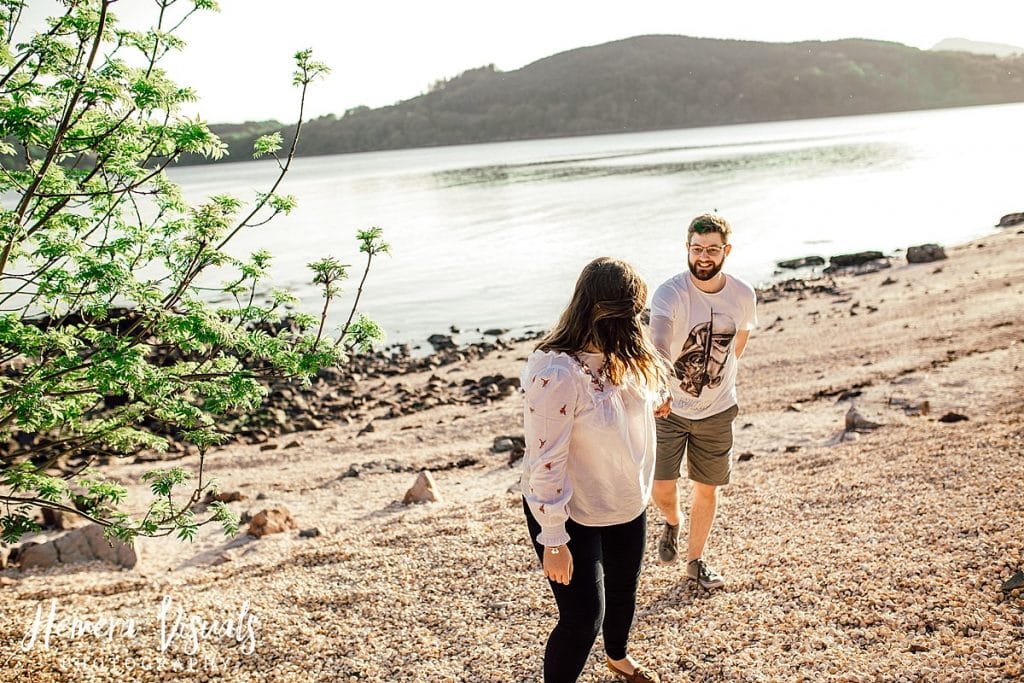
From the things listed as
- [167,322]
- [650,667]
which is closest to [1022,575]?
[650,667]

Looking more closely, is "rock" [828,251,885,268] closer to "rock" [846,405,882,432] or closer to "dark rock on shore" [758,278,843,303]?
"dark rock on shore" [758,278,843,303]

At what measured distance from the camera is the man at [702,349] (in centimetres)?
482

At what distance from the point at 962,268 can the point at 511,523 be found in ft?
62.1

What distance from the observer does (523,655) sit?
4.98 m

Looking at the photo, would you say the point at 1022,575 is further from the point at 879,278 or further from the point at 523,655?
the point at 879,278

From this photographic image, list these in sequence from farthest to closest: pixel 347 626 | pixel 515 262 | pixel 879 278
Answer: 1. pixel 515 262
2. pixel 879 278
3. pixel 347 626

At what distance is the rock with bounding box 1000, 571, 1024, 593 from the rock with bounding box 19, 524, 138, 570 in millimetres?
6502

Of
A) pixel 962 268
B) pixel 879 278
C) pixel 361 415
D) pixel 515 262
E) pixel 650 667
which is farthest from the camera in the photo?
pixel 515 262

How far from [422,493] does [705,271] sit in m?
4.48

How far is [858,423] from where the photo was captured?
8656mm

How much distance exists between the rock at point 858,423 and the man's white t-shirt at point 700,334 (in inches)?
167

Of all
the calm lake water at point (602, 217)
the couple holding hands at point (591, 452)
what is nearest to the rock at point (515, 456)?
the couple holding hands at point (591, 452)

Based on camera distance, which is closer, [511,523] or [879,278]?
[511,523]

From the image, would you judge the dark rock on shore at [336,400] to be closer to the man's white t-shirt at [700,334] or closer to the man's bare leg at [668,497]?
the man's bare leg at [668,497]
